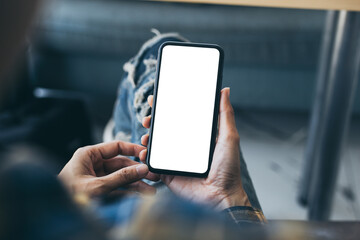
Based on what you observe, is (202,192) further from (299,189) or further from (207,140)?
(299,189)

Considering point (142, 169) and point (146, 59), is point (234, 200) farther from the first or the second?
point (146, 59)

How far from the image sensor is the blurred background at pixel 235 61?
851mm

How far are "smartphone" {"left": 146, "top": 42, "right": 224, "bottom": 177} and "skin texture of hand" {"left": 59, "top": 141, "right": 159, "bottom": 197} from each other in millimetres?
21

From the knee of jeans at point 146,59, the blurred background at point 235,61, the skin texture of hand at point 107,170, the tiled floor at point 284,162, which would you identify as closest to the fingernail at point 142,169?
the skin texture of hand at point 107,170

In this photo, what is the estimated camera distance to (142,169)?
34 cm

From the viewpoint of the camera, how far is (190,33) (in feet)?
3.04

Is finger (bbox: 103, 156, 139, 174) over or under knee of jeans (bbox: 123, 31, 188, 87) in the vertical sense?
under

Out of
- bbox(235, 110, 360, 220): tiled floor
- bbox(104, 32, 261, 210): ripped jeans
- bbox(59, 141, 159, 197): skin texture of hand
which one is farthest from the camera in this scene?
bbox(235, 110, 360, 220): tiled floor

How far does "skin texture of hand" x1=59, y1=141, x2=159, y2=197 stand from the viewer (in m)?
0.30

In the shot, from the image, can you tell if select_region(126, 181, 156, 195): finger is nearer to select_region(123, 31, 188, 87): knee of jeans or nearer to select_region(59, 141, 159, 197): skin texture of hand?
select_region(59, 141, 159, 197): skin texture of hand

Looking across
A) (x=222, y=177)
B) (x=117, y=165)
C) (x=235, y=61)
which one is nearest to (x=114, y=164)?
(x=117, y=165)

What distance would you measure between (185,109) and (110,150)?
3.6 inches

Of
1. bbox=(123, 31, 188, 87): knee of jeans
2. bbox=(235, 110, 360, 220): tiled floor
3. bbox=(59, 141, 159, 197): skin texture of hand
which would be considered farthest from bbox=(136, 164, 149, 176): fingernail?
bbox=(235, 110, 360, 220): tiled floor

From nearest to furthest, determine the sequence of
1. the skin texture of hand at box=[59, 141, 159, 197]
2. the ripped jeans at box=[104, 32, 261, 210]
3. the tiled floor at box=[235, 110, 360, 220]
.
→ 1. the skin texture of hand at box=[59, 141, 159, 197]
2. the ripped jeans at box=[104, 32, 261, 210]
3. the tiled floor at box=[235, 110, 360, 220]
